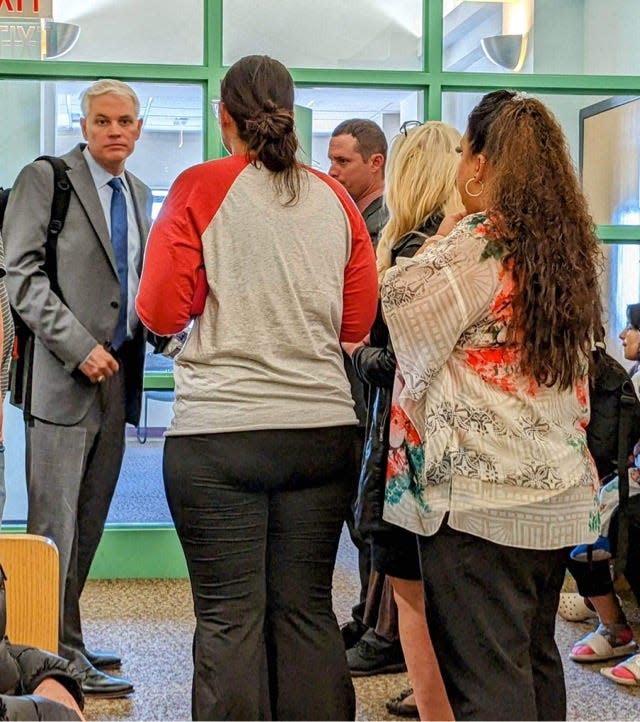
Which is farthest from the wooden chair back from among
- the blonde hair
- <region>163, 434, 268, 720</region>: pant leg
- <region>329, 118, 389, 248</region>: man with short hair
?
<region>329, 118, 389, 248</region>: man with short hair

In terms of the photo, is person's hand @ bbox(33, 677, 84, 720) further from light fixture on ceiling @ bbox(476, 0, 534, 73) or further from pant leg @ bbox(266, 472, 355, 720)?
light fixture on ceiling @ bbox(476, 0, 534, 73)

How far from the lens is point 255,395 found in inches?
74.4

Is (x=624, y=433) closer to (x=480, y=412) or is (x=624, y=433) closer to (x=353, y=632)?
(x=480, y=412)

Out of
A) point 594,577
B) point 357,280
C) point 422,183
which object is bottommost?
point 594,577

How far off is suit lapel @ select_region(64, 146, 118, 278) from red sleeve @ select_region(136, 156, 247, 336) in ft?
3.30

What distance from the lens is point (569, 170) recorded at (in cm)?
179

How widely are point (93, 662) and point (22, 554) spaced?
4.44 feet

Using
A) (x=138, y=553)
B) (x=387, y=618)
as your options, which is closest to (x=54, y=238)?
(x=387, y=618)

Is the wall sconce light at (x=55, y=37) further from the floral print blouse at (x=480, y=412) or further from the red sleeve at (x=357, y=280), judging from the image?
the floral print blouse at (x=480, y=412)

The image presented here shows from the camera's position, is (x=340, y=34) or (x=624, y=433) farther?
(x=340, y=34)

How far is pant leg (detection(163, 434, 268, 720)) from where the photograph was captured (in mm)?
1890

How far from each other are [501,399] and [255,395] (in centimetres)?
45

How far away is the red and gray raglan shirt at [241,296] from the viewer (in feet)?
6.15

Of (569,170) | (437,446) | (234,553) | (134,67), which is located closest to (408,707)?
(234,553)
